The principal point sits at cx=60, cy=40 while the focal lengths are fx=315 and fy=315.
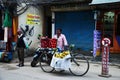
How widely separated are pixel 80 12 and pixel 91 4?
8.43 feet

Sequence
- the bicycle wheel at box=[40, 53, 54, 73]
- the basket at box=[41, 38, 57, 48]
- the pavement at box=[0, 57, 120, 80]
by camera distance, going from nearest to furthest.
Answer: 1. the pavement at box=[0, 57, 120, 80]
2. the bicycle wheel at box=[40, 53, 54, 73]
3. the basket at box=[41, 38, 57, 48]

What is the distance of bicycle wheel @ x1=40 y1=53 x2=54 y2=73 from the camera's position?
42.9 feet

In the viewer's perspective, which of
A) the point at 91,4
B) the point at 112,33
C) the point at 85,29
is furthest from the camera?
the point at 85,29

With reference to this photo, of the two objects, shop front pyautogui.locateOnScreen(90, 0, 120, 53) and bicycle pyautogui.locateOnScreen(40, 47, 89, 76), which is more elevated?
shop front pyautogui.locateOnScreen(90, 0, 120, 53)

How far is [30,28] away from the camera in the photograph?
19.2 metres

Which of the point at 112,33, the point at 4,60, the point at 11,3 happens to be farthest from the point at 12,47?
the point at 112,33

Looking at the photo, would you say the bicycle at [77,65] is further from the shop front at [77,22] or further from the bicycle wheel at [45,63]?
the shop front at [77,22]

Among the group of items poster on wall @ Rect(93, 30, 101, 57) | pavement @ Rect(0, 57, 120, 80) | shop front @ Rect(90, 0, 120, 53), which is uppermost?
shop front @ Rect(90, 0, 120, 53)

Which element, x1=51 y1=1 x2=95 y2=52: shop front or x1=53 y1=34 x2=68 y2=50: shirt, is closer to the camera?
x1=53 y1=34 x2=68 y2=50: shirt

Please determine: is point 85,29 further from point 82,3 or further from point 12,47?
point 12,47

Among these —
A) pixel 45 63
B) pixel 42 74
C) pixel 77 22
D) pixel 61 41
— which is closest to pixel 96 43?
pixel 77 22

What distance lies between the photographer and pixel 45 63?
13406mm

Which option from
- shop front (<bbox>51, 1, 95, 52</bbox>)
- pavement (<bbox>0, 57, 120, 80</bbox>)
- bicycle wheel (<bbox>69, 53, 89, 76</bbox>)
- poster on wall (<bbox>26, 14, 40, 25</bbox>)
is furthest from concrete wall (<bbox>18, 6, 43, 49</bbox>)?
bicycle wheel (<bbox>69, 53, 89, 76</bbox>)

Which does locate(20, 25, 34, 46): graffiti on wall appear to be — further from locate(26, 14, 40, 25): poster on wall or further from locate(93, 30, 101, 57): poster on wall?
locate(93, 30, 101, 57): poster on wall
